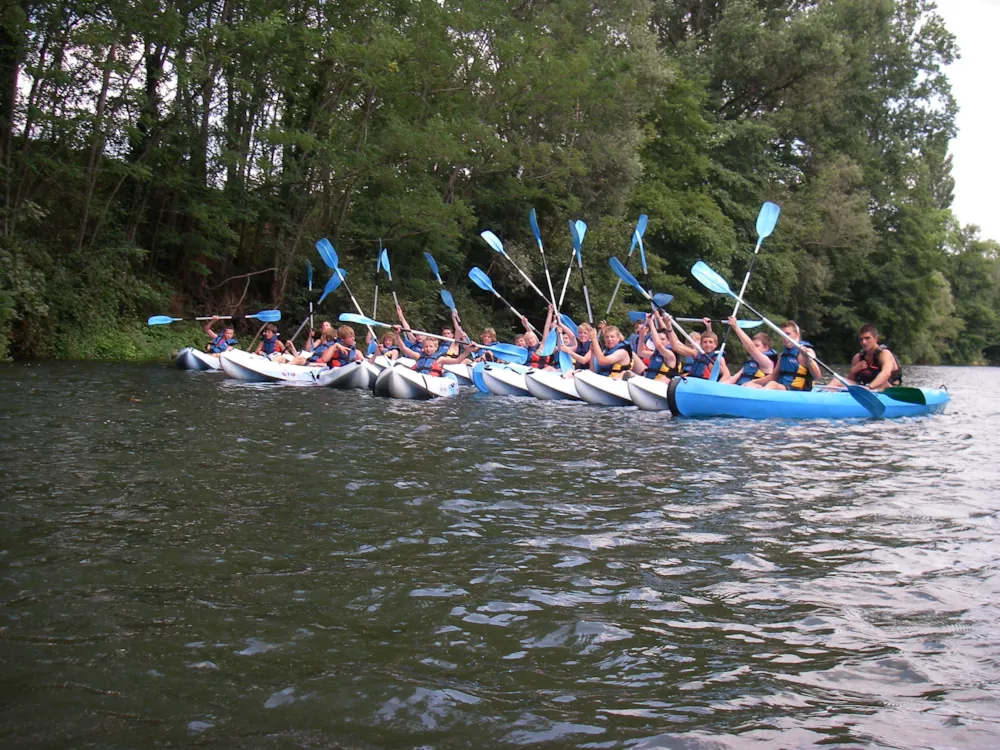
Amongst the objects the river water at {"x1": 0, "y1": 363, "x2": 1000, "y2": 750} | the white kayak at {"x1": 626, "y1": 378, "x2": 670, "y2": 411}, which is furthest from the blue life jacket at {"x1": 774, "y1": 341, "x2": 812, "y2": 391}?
the river water at {"x1": 0, "y1": 363, "x2": 1000, "y2": 750}

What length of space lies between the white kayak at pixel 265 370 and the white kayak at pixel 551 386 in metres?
3.42

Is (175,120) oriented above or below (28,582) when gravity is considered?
above

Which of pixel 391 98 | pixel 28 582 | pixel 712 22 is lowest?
pixel 28 582

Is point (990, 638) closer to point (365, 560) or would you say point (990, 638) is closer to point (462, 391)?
point (365, 560)

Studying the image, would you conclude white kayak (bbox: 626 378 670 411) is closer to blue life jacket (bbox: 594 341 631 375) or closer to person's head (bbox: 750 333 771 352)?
person's head (bbox: 750 333 771 352)

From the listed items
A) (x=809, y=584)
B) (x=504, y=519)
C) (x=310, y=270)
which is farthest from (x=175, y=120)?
(x=809, y=584)

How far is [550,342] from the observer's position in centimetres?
1574

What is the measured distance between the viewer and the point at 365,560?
4.15 metres

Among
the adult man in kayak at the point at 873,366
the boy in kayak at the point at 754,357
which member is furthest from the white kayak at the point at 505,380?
the adult man in kayak at the point at 873,366

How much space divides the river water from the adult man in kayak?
4.87 m

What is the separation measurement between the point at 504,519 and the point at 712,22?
31.6 meters

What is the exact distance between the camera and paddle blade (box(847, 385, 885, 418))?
1107 cm

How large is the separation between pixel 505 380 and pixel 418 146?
7656mm

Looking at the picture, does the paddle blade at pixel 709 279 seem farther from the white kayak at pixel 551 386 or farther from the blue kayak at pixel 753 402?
the white kayak at pixel 551 386
